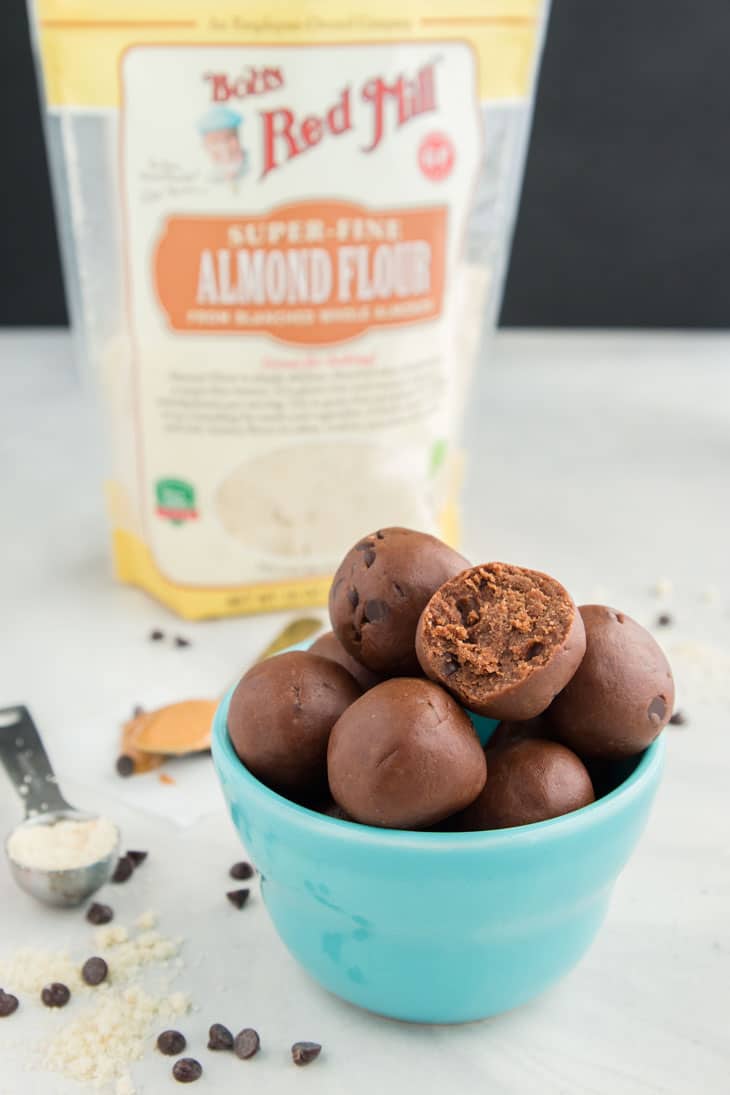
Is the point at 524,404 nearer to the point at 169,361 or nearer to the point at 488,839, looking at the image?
the point at 169,361

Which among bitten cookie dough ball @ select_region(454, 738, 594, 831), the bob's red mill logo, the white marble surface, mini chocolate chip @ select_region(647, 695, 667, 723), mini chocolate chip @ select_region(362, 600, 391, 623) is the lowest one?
the white marble surface

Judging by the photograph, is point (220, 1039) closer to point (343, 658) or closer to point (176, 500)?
point (343, 658)

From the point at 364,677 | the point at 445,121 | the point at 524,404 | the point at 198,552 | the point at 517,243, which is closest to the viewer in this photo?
the point at 364,677

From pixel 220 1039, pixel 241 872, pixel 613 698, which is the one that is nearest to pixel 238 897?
pixel 241 872

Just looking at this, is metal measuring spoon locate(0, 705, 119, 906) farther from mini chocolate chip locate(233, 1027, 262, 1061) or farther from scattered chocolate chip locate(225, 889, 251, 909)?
mini chocolate chip locate(233, 1027, 262, 1061)

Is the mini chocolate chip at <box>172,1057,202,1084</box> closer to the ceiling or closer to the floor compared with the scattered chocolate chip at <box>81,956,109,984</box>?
closer to the ceiling

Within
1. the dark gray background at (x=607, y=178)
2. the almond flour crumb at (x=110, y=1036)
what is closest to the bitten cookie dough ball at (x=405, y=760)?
the almond flour crumb at (x=110, y=1036)

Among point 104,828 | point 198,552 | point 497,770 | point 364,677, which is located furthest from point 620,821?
point 198,552

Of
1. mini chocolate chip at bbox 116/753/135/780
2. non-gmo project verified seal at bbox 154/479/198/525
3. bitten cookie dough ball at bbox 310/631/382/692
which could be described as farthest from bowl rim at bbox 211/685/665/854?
non-gmo project verified seal at bbox 154/479/198/525
